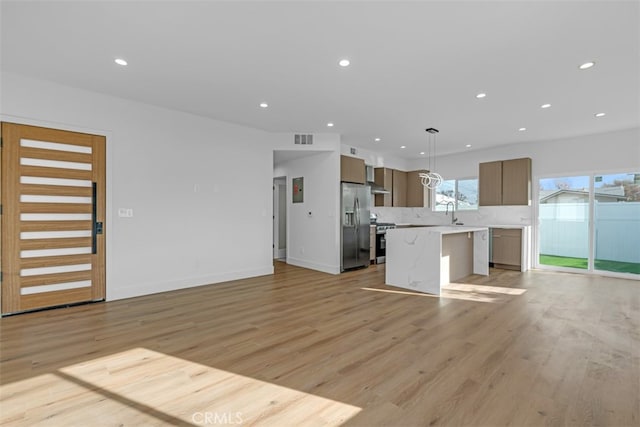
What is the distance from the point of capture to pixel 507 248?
6363mm

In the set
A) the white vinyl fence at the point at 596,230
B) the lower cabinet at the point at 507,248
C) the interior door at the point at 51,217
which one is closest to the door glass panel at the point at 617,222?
the white vinyl fence at the point at 596,230

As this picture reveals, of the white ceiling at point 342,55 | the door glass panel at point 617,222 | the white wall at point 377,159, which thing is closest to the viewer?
the white ceiling at point 342,55

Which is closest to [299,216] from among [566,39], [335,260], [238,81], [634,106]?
[335,260]

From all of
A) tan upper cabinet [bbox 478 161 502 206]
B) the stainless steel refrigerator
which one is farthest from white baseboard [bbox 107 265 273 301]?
tan upper cabinet [bbox 478 161 502 206]

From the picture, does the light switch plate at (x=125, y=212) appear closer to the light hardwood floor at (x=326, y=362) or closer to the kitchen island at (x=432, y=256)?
the light hardwood floor at (x=326, y=362)

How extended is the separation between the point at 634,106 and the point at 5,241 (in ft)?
28.6

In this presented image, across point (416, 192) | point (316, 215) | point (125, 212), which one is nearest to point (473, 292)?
point (316, 215)

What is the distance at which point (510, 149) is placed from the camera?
686 cm

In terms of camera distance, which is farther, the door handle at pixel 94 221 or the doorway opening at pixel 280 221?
the doorway opening at pixel 280 221

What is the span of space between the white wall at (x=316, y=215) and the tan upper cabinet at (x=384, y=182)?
6.71ft

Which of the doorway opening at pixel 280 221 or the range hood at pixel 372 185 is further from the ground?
the range hood at pixel 372 185

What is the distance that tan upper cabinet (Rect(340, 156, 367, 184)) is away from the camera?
611 centimetres

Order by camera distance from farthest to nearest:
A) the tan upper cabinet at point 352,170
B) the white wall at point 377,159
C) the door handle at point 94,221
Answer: the white wall at point 377,159 → the tan upper cabinet at point 352,170 → the door handle at point 94,221

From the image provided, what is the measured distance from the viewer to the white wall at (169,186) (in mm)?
3768
